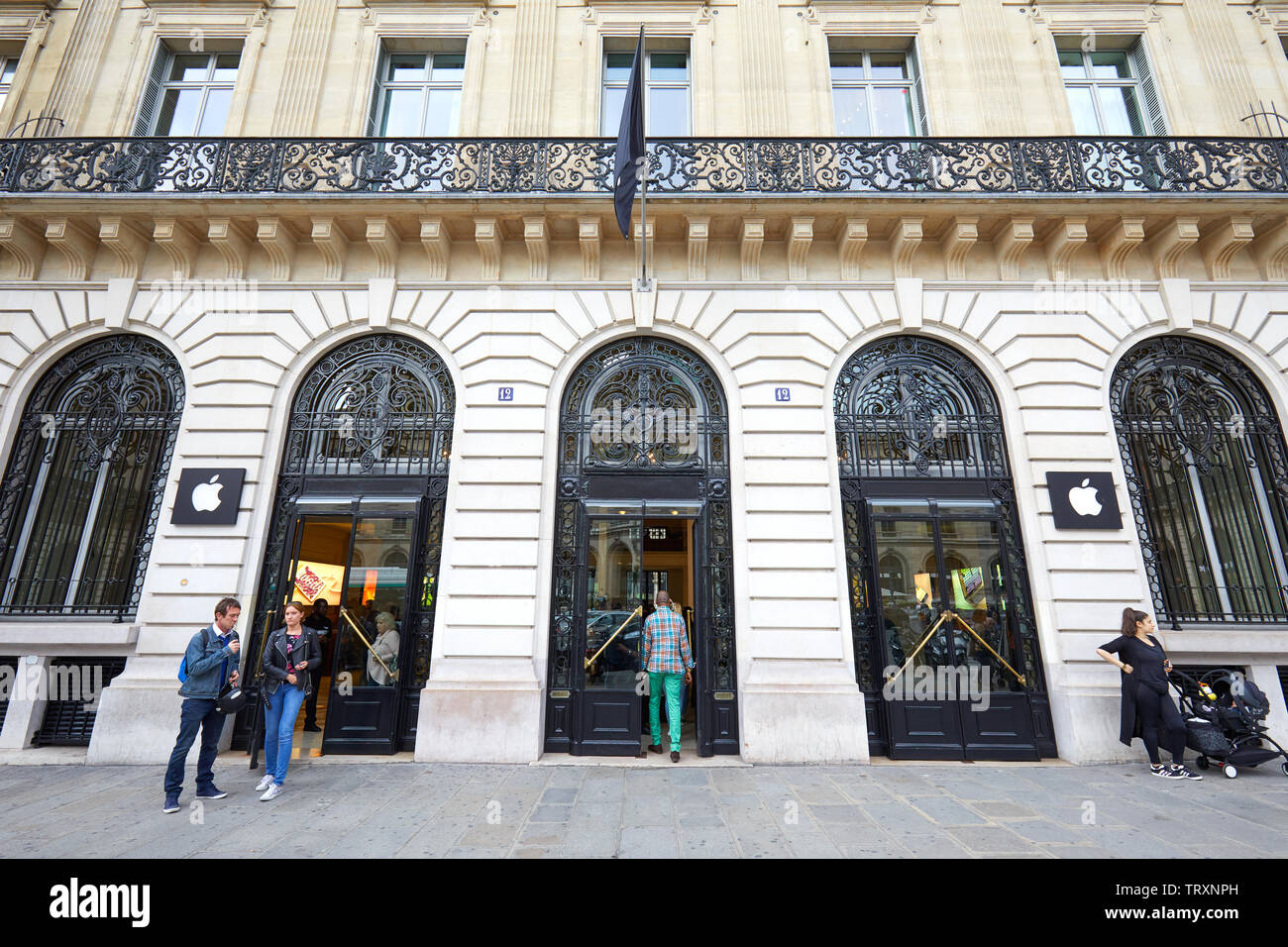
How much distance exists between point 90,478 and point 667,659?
28.1 ft

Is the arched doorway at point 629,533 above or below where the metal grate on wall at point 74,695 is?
above

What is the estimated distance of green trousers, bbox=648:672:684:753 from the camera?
6.73 metres

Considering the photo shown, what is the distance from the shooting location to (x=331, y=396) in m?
8.26

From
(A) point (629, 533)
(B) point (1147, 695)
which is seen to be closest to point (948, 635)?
(B) point (1147, 695)

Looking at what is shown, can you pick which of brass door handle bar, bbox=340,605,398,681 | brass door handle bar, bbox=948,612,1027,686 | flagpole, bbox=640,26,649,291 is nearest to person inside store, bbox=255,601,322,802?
brass door handle bar, bbox=340,605,398,681

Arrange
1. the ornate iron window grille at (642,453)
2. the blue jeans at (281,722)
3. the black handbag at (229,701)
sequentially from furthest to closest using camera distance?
the ornate iron window grille at (642,453) → the blue jeans at (281,722) → the black handbag at (229,701)

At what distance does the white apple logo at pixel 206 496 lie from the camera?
24.7 ft

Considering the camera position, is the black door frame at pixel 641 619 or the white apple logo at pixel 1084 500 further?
the white apple logo at pixel 1084 500

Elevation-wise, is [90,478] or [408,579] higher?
[90,478]

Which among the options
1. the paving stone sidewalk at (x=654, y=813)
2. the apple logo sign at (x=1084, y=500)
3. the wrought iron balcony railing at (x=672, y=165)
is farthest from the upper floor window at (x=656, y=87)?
the paving stone sidewalk at (x=654, y=813)

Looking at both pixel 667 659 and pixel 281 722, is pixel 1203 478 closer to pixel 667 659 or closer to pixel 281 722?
pixel 667 659

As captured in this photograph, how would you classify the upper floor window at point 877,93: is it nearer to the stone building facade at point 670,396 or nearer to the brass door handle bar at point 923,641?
the stone building facade at point 670,396

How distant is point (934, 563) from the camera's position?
24.9ft

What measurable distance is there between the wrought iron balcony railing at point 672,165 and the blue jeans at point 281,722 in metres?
6.54
